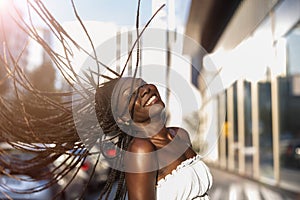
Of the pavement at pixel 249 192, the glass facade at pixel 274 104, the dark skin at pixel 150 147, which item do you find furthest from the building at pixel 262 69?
the dark skin at pixel 150 147

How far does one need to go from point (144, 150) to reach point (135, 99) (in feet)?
0.54

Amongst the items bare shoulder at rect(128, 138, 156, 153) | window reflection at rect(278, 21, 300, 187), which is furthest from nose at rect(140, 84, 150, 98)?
window reflection at rect(278, 21, 300, 187)

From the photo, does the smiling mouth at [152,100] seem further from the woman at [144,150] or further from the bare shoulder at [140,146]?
the bare shoulder at [140,146]

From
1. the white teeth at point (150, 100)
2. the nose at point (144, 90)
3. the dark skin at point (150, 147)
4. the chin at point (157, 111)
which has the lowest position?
the dark skin at point (150, 147)

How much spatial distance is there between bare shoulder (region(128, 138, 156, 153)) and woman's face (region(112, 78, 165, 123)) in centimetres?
9

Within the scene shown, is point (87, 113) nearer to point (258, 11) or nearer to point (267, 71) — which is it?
point (258, 11)

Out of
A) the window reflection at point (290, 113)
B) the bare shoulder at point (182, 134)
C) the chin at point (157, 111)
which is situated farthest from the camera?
the window reflection at point (290, 113)

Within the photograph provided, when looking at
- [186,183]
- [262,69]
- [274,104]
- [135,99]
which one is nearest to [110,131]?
[135,99]

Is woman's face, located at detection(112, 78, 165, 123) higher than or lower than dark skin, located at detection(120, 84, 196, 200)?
higher

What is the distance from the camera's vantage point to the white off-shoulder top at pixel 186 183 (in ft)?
5.03

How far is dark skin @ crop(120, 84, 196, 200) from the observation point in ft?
4.74

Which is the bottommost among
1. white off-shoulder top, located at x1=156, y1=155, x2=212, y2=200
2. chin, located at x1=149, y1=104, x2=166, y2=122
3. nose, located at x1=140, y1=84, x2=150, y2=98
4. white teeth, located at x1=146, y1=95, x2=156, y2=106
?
white off-shoulder top, located at x1=156, y1=155, x2=212, y2=200

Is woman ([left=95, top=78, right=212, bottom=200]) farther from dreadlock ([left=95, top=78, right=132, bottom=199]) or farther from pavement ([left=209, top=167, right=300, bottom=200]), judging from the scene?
pavement ([left=209, top=167, right=300, bottom=200])

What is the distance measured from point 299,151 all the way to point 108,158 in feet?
29.4
